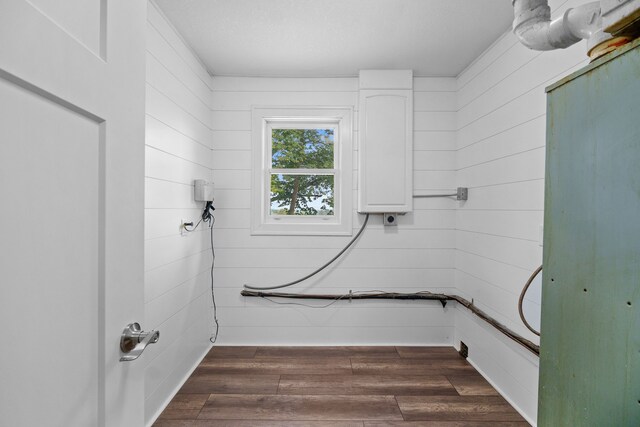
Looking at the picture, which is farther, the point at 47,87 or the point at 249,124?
the point at 249,124

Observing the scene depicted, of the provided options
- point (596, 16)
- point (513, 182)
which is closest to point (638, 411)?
point (596, 16)

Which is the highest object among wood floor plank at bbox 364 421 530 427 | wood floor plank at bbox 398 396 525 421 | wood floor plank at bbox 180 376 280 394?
wood floor plank at bbox 398 396 525 421

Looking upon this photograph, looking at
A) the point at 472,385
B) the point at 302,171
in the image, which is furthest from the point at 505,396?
the point at 302,171

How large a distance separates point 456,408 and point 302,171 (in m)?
2.14

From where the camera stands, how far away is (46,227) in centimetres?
52

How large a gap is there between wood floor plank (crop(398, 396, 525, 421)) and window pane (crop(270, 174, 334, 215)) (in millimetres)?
1647

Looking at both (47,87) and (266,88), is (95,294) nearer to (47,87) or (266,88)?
(47,87)

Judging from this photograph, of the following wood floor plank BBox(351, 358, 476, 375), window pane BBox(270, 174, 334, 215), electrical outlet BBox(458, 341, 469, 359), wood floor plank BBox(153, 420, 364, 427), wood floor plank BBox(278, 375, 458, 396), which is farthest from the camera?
window pane BBox(270, 174, 334, 215)

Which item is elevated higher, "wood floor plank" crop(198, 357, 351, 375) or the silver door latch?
the silver door latch

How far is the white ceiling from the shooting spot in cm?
193

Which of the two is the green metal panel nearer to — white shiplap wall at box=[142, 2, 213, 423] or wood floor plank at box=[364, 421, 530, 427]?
wood floor plank at box=[364, 421, 530, 427]

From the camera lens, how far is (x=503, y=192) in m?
2.15

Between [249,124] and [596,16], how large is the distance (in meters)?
2.43

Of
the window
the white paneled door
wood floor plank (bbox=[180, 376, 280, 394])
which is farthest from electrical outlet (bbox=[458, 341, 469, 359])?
the white paneled door
